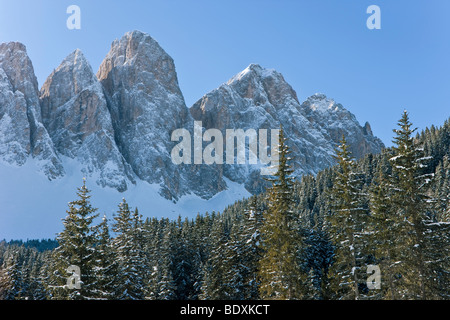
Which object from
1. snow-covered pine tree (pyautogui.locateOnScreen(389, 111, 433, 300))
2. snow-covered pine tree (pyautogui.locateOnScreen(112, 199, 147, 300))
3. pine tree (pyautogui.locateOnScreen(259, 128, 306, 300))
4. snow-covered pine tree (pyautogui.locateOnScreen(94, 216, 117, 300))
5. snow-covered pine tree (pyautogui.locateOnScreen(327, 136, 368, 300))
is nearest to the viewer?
snow-covered pine tree (pyautogui.locateOnScreen(389, 111, 433, 300))

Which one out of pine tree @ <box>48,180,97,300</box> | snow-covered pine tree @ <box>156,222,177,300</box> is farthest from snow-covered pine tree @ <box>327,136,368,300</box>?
snow-covered pine tree @ <box>156,222,177,300</box>

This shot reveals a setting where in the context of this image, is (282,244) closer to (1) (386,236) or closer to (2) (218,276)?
(1) (386,236)

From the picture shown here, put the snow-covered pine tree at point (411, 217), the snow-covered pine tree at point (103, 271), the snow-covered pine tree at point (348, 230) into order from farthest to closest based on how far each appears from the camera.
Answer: the snow-covered pine tree at point (103, 271), the snow-covered pine tree at point (348, 230), the snow-covered pine tree at point (411, 217)

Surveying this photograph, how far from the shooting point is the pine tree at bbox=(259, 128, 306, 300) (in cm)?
2541

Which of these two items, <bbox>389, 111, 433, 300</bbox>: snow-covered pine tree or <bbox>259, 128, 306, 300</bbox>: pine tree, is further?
<bbox>259, 128, 306, 300</bbox>: pine tree

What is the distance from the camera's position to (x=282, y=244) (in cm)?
2606

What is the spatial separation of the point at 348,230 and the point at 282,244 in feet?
15.2

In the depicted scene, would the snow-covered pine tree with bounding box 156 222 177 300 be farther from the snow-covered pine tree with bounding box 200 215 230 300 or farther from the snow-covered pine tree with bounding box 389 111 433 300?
the snow-covered pine tree with bounding box 389 111 433 300

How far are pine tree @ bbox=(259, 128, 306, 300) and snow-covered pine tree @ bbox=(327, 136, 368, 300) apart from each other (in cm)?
259

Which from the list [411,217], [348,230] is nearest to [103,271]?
[348,230]

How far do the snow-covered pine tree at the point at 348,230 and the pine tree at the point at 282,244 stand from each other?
2.59 meters

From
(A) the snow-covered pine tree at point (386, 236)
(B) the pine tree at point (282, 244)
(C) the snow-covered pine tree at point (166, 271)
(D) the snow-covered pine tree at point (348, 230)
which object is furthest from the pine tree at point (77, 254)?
(A) the snow-covered pine tree at point (386, 236)

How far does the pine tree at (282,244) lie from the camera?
25406mm

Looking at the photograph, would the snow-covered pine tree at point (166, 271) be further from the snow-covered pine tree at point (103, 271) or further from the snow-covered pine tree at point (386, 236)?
the snow-covered pine tree at point (386, 236)
